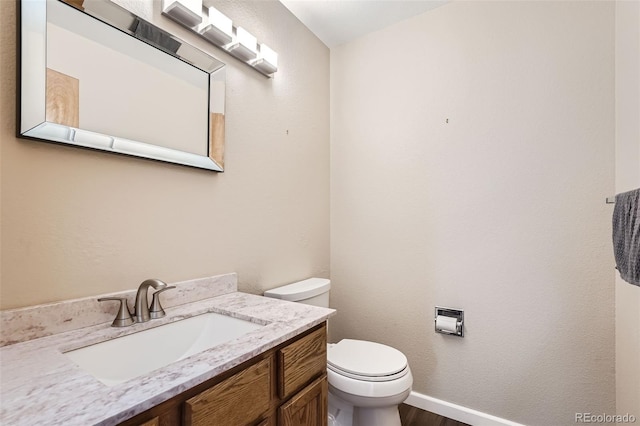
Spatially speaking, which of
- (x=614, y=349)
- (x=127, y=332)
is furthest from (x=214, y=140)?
(x=614, y=349)

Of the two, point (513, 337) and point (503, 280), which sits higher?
point (503, 280)

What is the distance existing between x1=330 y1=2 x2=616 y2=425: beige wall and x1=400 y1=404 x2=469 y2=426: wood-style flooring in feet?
0.41

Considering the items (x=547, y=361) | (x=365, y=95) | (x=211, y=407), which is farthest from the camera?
(x=365, y=95)

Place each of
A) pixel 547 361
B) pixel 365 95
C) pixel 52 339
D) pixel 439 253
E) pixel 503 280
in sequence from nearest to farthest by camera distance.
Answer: pixel 52 339
pixel 547 361
pixel 503 280
pixel 439 253
pixel 365 95

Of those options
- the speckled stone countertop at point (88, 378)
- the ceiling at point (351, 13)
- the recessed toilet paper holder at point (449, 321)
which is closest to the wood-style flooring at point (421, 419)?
the recessed toilet paper holder at point (449, 321)

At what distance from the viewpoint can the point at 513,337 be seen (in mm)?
1690

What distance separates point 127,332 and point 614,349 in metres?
2.08

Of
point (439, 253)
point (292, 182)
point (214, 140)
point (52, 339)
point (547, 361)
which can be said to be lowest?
point (547, 361)

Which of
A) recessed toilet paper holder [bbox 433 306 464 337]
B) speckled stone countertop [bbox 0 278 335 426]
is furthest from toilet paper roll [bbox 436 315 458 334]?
speckled stone countertop [bbox 0 278 335 426]

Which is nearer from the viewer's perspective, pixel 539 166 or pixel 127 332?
pixel 127 332

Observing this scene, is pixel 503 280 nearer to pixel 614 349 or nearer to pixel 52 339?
pixel 614 349

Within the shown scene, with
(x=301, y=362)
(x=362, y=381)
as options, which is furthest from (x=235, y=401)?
(x=362, y=381)

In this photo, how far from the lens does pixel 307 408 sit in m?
1.07

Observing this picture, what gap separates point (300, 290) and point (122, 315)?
0.87 meters
